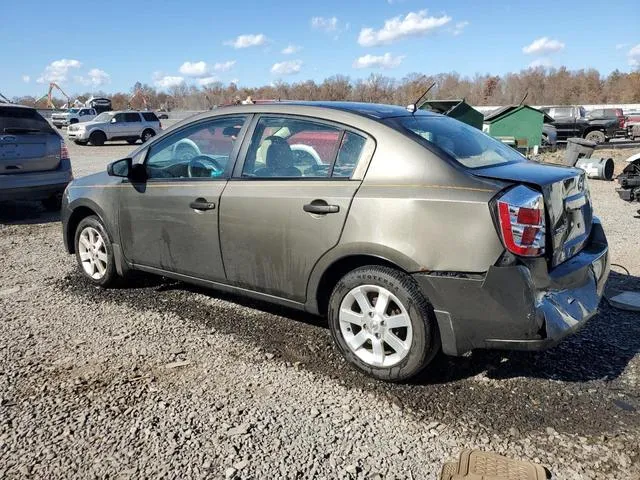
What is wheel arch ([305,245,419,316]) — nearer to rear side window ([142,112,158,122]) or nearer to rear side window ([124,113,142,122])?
rear side window ([124,113,142,122])

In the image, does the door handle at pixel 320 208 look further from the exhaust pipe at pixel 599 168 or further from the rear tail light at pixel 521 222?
the exhaust pipe at pixel 599 168

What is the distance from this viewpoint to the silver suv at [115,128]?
26.8m

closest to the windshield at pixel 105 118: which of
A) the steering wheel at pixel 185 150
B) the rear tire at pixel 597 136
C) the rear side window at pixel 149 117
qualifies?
the rear side window at pixel 149 117

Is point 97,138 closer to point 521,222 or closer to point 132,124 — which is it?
point 132,124

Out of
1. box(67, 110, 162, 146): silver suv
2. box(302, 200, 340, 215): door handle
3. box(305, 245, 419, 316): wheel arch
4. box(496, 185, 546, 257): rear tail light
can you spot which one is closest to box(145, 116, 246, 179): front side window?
box(302, 200, 340, 215): door handle

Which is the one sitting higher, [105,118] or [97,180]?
[105,118]

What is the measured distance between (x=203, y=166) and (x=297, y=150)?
2.92 ft

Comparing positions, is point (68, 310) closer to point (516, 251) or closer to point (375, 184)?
point (375, 184)

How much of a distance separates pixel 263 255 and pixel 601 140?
25079mm

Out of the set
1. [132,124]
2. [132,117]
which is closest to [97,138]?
[132,124]

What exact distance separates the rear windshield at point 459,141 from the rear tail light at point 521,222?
1.41ft

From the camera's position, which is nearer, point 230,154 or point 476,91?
point 230,154

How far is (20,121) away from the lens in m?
7.97

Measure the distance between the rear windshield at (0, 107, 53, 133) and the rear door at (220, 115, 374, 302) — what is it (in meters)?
5.61
